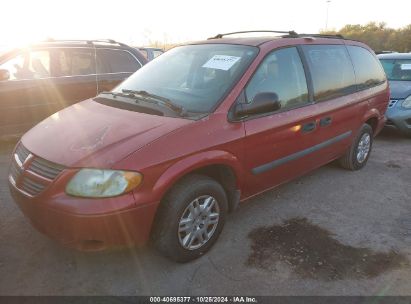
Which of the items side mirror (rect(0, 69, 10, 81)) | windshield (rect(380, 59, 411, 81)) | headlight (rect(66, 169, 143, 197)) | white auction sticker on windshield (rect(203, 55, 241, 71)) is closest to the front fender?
headlight (rect(66, 169, 143, 197))

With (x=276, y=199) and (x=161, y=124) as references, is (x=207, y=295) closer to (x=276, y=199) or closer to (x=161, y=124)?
(x=161, y=124)

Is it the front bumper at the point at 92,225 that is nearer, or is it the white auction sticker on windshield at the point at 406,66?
the front bumper at the point at 92,225

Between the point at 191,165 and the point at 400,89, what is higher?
the point at 191,165

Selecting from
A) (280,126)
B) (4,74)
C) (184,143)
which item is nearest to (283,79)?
A: (280,126)

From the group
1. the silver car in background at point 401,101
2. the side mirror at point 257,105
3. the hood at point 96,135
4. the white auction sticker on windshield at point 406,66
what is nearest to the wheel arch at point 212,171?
the hood at point 96,135

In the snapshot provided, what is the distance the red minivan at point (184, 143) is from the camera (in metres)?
2.57

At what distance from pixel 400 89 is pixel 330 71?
3.49 metres

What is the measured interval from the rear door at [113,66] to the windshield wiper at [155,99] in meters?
2.81

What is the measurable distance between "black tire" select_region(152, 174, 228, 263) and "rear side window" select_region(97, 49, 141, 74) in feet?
13.4

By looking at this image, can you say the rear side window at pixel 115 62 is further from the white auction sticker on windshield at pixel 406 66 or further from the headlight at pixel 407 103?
the white auction sticker on windshield at pixel 406 66

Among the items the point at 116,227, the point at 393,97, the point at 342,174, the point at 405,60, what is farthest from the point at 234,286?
the point at 405,60

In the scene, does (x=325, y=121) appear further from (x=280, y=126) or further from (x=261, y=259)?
(x=261, y=259)

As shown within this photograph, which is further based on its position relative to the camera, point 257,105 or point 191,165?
point 257,105

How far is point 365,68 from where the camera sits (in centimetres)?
503
